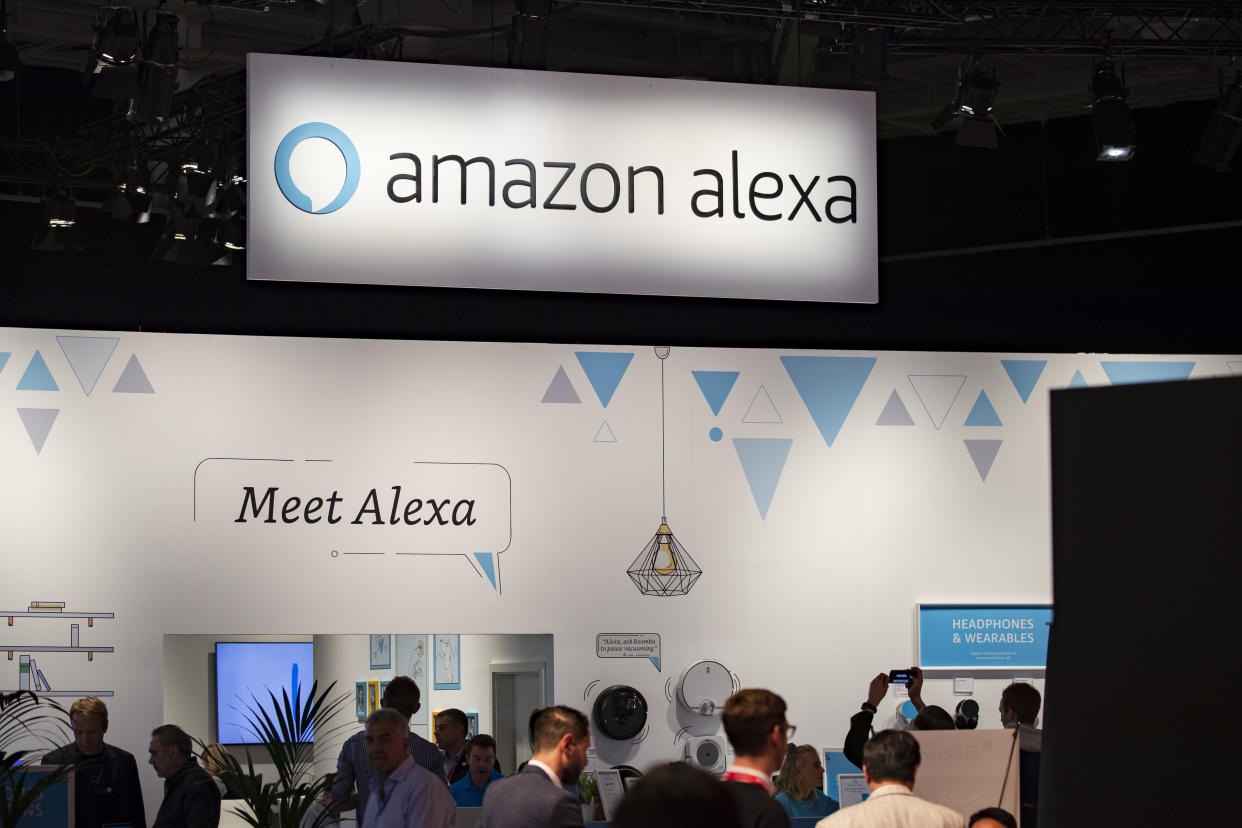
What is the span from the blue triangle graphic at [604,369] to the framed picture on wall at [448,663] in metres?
1.70

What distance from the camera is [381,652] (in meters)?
7.37

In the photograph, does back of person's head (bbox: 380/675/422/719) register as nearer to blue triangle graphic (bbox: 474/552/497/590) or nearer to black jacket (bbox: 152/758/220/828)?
black jacket (bbox: 152/758/220/828)

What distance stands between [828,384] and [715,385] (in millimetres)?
614

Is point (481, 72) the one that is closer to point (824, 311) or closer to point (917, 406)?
point (824, 311)

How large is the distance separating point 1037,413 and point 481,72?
3.48 metres

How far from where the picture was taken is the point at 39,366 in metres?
6.38

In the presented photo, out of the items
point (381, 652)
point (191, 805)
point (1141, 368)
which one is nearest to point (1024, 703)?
point (1141, 368)

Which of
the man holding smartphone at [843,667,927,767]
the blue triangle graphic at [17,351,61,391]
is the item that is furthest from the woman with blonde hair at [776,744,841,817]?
the blue triangle graphic at [17,351,61,391]

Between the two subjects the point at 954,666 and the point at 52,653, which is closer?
the point at 52,653

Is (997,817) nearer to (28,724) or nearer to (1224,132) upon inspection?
(1224,132)

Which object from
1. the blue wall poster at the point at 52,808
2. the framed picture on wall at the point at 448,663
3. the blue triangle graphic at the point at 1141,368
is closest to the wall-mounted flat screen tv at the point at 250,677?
the framed picture on wall at the point at 448,663

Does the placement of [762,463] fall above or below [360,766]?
above

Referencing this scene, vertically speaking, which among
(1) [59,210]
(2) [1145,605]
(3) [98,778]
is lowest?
(3) [98,778]

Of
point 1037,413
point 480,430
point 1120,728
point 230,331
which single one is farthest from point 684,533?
point 1120,728
